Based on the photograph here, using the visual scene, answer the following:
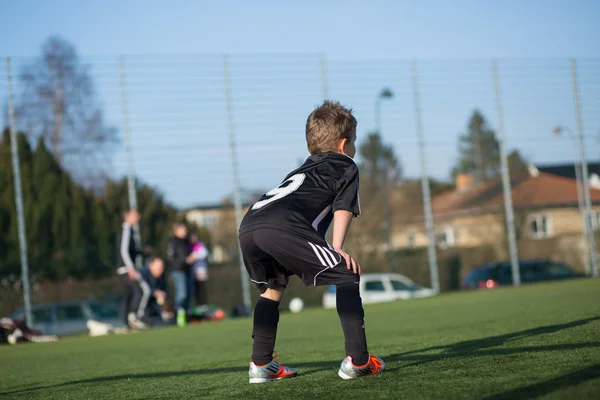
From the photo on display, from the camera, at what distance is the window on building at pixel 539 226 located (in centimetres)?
2725

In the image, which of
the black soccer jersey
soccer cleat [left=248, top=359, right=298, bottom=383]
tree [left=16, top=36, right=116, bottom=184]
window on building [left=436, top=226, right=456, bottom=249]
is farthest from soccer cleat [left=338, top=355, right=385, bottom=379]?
window on building [left=436, top=226, right=456, bottom=249]

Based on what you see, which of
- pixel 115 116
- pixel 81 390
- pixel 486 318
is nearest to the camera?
pixel 81 390

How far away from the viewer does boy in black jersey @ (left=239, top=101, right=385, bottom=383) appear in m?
4.00

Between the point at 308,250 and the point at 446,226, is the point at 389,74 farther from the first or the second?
the point at 308,250

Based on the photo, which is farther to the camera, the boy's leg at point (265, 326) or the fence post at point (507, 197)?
the fence post at point (507, 197)

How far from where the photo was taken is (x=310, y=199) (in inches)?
163

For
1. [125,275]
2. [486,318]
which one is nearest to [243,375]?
[486,318]

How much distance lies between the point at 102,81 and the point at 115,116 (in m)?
0.81

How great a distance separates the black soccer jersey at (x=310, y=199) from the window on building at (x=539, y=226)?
23849 millimetres

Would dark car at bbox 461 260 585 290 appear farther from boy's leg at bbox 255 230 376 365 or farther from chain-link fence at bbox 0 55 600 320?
boy's leg at bbox 255 230 376 365

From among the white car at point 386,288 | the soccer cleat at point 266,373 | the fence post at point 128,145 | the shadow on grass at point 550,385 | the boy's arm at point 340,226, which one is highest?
the fence post at point 128,145

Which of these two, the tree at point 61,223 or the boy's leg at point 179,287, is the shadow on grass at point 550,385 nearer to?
the boy's leg at point 179,287

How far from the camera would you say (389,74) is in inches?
735

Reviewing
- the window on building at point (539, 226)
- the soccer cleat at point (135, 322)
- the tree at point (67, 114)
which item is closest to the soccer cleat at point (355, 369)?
the soccer cleat at point (135, 322)
